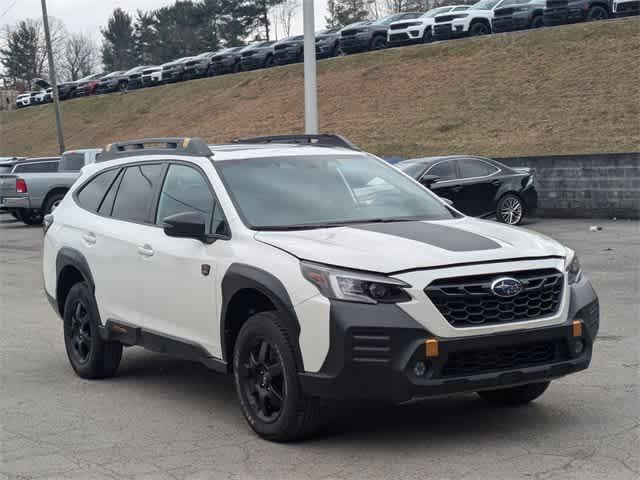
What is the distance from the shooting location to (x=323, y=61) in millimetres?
46562

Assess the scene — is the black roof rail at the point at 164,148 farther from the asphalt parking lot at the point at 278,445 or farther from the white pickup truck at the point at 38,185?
the white pickup truck at the point at 38,185

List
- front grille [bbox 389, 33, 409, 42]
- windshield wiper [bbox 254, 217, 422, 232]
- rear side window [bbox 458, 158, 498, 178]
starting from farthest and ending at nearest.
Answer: front grille [bbox 389, 33, 409, 42] < rear side window [bbox 458, 158, 498, 178] < windshield wiper [bbox 254, 217, 422, 232]

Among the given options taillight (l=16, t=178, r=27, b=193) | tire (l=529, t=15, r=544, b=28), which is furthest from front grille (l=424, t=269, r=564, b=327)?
tire (l=529, t=15, r=544, b=28)

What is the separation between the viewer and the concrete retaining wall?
67.7ft

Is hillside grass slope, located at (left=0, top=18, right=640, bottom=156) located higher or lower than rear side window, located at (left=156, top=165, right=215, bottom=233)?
lower

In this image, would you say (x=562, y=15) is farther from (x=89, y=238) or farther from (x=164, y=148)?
(x=89, y=238)

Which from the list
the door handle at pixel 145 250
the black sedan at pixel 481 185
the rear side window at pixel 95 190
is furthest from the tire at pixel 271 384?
the black sedan at pixel 481 185

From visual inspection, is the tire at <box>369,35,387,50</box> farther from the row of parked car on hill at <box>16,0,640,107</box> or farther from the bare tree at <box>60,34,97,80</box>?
the bare tree at <box>60,34,97,80</box>

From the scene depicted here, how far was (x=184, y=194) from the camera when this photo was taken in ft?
22.8

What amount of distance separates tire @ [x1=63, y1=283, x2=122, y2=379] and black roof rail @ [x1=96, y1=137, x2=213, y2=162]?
41.4 inches

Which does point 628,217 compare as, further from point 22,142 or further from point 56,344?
point 22,142

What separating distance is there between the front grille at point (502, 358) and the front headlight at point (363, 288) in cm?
43

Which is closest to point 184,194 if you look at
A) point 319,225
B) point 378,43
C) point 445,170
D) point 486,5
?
point 319,225

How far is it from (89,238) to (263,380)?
2482 millimetres
